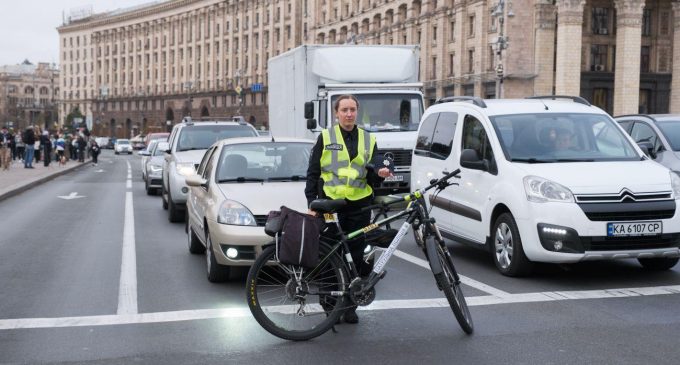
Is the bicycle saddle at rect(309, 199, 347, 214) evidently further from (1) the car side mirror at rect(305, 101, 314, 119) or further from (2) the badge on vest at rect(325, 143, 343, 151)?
(1) the car side mirror at rect(305, 101, 314, 119)

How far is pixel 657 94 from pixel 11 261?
191ft

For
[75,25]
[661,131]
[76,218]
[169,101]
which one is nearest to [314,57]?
[76,218]

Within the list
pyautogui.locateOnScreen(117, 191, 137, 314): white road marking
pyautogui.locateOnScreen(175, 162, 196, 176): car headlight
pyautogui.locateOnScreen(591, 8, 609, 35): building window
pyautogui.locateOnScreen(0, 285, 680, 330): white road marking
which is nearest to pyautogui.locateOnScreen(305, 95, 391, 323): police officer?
pyautogui.locateOnScreen(0, 285, 680, 330): white road marking

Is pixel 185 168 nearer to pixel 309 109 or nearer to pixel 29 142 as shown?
pixel 309 109

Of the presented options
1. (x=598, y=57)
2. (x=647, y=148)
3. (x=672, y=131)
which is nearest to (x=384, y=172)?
(x=647, y=148)

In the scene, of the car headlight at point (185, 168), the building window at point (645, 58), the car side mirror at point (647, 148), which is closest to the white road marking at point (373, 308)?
the car side mirror at point (647, 148)

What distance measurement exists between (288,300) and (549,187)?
3408 mm

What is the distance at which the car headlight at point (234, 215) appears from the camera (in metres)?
8.24

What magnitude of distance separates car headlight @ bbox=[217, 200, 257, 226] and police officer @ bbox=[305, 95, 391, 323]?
165 centimetres

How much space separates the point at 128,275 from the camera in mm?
9305

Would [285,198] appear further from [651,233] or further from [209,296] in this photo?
[651,233]

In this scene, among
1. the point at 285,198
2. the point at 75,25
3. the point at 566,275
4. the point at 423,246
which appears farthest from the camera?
the point at 75,25

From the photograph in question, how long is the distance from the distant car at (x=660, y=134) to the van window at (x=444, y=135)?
413cm

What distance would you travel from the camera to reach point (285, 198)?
8.59 meters
